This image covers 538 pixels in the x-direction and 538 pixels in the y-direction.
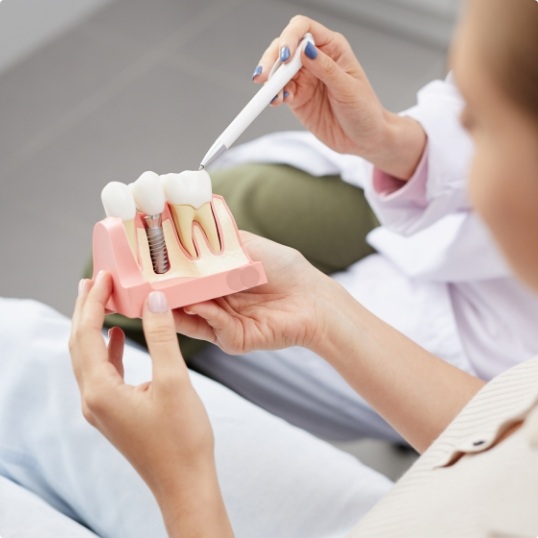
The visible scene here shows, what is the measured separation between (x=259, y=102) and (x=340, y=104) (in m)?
0.17

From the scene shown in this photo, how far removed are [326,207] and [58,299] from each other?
668mm

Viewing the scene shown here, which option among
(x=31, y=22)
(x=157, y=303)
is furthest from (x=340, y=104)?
(x=31, y=22)

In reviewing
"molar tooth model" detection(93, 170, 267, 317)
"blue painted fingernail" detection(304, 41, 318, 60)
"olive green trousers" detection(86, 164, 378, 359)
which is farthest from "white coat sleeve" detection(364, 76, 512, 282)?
"molar tooth model" detection(93, 170, 267, 317)

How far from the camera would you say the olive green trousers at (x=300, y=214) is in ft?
4.31

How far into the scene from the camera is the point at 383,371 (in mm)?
926

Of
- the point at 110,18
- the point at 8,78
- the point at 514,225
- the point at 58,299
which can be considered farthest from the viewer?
the point at 110,18

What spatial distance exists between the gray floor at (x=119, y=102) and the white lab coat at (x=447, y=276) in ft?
2.52

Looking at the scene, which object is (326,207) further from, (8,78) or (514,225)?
(8,78)

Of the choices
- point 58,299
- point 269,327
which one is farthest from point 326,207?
point 58,299

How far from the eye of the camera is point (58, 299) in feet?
5.77

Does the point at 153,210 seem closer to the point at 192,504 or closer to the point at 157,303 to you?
the point at 157,303

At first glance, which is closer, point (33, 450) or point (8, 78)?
point (33, 450)

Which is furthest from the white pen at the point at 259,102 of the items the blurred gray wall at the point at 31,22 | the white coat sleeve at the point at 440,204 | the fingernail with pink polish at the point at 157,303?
the blurred gray wall at the point at 31,22

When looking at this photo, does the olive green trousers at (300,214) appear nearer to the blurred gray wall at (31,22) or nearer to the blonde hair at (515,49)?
the blonde hair at (515,49)
